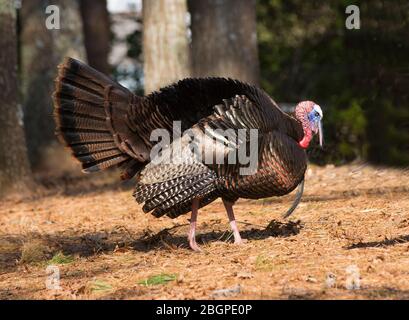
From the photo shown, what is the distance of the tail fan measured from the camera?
6.86 meters

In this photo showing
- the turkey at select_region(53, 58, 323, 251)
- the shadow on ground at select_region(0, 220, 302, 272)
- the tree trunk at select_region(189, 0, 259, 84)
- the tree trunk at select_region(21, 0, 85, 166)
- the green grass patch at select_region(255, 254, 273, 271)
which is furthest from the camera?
the tree trunk at select_region(21, 0, 85, 166)

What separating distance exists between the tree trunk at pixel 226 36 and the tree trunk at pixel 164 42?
0.67 m

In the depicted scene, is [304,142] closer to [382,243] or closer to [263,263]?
[382,243]

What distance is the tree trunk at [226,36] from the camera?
11.5m

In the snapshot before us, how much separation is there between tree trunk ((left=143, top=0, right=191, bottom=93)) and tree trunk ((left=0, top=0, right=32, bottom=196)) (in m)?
1.67

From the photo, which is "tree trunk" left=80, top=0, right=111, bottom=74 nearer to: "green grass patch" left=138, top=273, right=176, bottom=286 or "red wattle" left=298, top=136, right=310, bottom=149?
"red wattle" left=298, top=136, right=310, bottom=149

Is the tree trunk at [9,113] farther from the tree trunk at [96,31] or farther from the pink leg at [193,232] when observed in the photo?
the tree trunk at [96,31]

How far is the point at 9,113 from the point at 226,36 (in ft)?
10.2

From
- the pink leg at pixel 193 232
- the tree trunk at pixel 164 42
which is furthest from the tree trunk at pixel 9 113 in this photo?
the pink leg at pixel 193 232

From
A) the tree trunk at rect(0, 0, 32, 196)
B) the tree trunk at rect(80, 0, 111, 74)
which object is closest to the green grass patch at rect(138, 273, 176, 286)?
the tree trunk at rect(0, 0, 32, 196)

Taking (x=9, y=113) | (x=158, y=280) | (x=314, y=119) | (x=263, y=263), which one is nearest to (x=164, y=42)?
(x=9, y=113)

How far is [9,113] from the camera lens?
34.6 feet

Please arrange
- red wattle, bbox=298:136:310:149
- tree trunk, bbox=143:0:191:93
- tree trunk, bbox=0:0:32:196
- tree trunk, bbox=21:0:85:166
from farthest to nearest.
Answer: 1. tree trunk, bbox=21:0:85:166
2. tree trunk, bbox=143:0:191:93
3. tree trunk, bbox=0:0:32:196
4. red wattle, bbox=298:136:310:149
